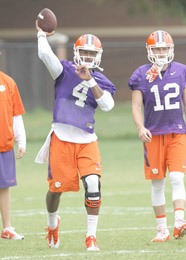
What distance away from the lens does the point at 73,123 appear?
242 inches

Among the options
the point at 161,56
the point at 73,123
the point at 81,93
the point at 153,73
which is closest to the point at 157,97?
the point at 153,73

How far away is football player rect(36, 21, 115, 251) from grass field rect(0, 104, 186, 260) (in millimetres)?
385

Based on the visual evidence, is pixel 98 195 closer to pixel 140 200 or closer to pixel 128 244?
pixel 128 244

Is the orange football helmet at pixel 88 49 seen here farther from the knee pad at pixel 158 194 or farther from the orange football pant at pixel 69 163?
the knee pad at pixel 158 194

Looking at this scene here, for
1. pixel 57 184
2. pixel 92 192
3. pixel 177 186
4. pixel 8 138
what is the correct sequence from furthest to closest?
pixel 8 138 → pixel 177 186 → pixel 57 184 → pixel 92 192

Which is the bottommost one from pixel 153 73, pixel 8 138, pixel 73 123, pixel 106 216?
pixel 106 216

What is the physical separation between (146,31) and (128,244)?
79.3 ft

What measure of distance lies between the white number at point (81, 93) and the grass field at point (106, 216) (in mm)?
1313

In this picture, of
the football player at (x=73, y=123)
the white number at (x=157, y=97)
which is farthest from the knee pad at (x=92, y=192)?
the white number at (x=157, y=97)

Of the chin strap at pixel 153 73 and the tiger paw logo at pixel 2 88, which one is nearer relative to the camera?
the chin strap at pixel 153 73

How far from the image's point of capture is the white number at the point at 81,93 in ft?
20.3

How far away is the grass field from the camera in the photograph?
5835mm

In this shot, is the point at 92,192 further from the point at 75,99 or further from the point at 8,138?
the point at 8,138

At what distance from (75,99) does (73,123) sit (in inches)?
8.8
